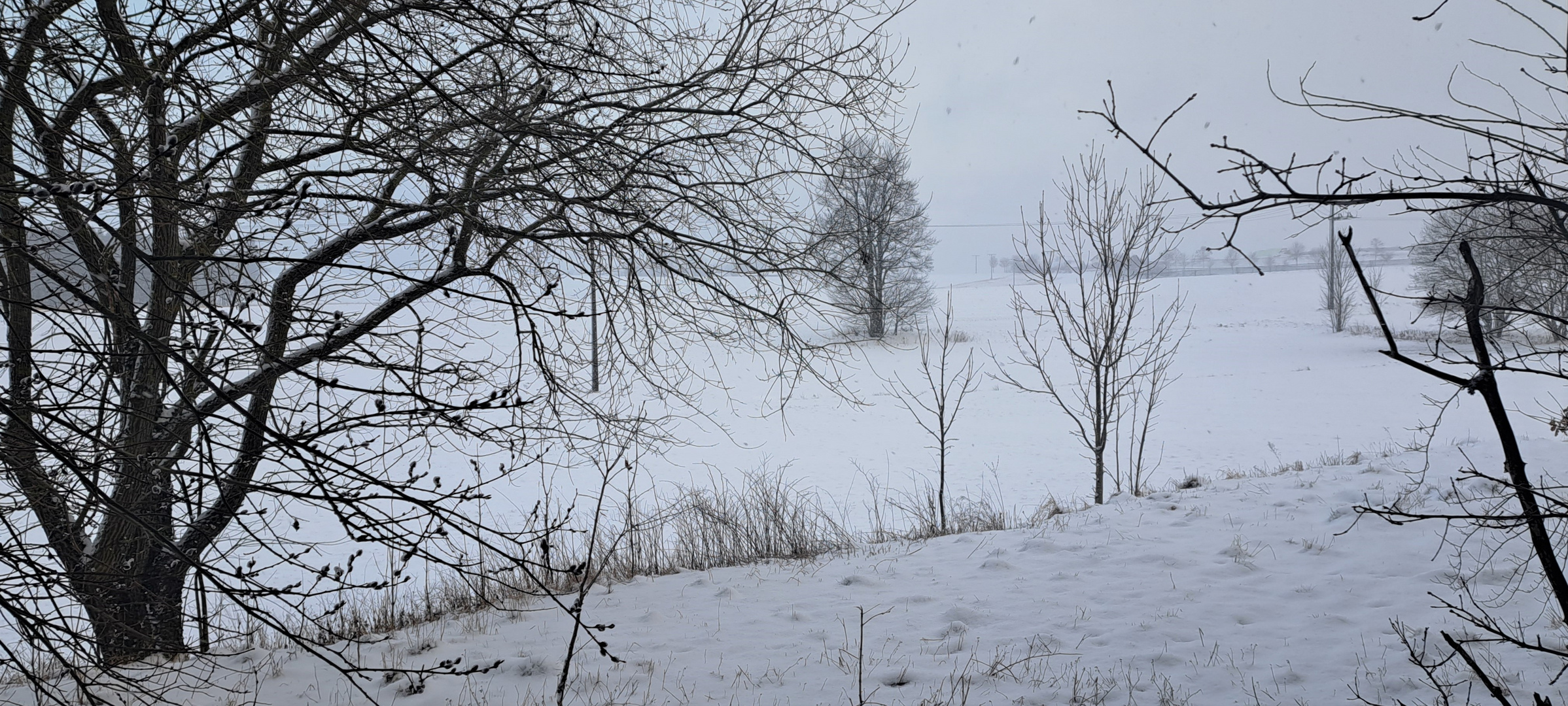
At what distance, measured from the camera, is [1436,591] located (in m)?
4.52

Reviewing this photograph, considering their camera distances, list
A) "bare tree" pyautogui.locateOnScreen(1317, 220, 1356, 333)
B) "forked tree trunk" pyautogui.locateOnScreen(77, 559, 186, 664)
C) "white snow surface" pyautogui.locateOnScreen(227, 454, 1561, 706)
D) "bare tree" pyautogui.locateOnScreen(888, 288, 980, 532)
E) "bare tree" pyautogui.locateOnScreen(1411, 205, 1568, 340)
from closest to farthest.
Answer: "bare tree" pyautogui.locateOnScreen(1411, 205, 1568, 340), "forked tree trunk" pyautogui.locateOnScreen(77, 559, 186, 664), "white snow surface" pyautogui.locateOnScreen(227, 454, 1561, 706), "bare tree" pyautogui.locateOnScreen(888, 288, 980, 532), "bare tree" pyautogui.locateOnScreen(1317, 220, 1356, 333)

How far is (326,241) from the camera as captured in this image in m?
4.52

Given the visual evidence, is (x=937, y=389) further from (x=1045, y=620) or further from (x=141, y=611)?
(x=141, y=611)

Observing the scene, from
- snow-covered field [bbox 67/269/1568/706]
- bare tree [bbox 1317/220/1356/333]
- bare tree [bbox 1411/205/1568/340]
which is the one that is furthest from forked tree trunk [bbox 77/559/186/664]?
bare tree [bbox 1317/220/1356/333]

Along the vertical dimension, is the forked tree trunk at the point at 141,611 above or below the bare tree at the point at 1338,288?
below

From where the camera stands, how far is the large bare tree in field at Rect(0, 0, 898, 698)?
2.47m

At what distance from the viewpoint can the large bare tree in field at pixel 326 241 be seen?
2471 mm

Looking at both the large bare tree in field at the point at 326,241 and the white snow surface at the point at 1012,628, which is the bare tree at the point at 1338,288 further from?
the large bare tree in field at the point at 326,241

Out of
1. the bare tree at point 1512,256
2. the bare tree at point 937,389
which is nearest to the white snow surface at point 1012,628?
the bare tree at point 1512,256

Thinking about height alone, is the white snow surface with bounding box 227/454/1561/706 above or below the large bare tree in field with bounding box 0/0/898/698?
below

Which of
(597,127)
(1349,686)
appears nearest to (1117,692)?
(1349,686)

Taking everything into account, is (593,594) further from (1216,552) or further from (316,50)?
(1216,552)

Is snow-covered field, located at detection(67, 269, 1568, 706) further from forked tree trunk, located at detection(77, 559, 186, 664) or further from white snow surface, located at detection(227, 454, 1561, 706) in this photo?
forked tree trunk, located at detection(77, 559, 186, 664)

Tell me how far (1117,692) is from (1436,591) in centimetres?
238
